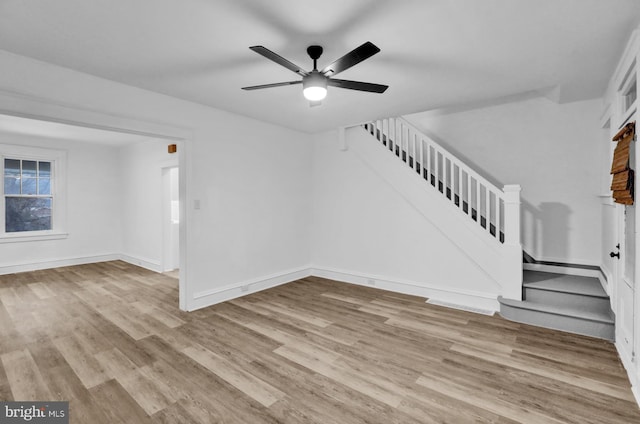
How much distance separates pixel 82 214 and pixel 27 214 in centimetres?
87

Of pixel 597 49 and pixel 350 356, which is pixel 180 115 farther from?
pixel 597 49

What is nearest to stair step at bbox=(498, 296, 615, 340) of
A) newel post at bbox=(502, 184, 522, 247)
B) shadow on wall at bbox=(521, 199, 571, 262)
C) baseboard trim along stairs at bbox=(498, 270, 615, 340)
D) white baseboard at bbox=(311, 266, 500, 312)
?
baseboard trim along stairs at bbox=(498, 270, 615, 340)

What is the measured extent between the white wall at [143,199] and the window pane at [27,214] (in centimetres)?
132

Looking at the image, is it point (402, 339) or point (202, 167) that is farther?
point (202, 167)

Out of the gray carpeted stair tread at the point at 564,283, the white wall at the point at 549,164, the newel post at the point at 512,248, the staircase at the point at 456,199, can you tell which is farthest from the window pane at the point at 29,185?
the gray carpeted stair tread at the point at 564,283

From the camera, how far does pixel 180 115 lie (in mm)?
3703

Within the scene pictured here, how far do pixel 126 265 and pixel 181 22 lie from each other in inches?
235

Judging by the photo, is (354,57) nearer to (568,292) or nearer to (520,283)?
(520,283)

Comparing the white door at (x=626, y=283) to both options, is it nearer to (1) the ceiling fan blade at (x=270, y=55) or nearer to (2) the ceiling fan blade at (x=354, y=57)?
(2) the ceiling fan blade at (x=354, y=57)

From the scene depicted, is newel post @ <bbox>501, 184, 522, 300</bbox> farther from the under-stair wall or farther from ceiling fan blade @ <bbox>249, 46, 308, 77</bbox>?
ceiling fan blade @ <bbox>249, 46, 308, 77</bbox>

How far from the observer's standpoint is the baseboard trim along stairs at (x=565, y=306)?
3.01m

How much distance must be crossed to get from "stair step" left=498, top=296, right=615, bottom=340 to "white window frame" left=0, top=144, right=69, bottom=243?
8.13 m

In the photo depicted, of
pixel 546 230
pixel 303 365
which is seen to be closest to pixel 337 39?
pixel 303 365

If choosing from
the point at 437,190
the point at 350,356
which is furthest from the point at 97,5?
the point at 437,190
